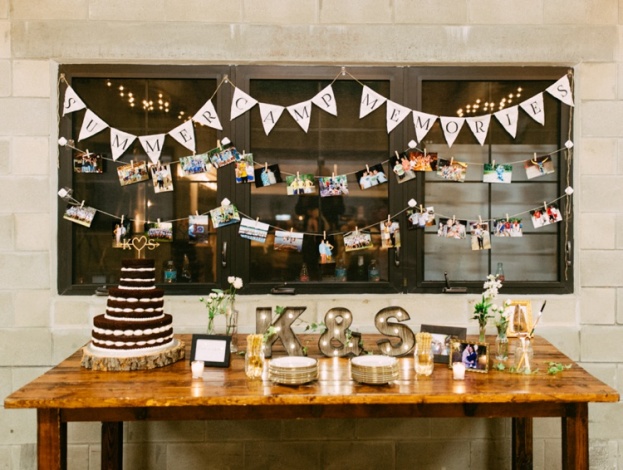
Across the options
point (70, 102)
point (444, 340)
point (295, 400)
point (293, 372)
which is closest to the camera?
point (295, 400)

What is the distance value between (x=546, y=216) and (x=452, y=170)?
56cm

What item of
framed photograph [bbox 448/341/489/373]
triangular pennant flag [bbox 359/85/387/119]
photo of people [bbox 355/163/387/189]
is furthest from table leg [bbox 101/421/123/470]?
triangular pennant flag [bbox 359/85/387/119]

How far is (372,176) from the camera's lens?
275 cm

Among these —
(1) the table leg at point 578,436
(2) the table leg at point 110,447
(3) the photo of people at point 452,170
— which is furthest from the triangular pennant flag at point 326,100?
(2) the table leg at point 110,447

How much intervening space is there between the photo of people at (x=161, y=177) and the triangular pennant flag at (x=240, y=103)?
0.46m

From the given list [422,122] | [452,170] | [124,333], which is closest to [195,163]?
[124,333]

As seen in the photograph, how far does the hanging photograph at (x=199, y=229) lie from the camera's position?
275 centimetres

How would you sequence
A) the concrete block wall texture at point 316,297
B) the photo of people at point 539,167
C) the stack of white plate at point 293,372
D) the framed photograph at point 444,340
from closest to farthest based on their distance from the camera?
the stack of white plate at point 293,372 < the framed photograph at point 444,340 < the concrete block wall texture at point 316,297 < the photo of people at point 539,167

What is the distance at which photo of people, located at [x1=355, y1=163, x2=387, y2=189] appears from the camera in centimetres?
275

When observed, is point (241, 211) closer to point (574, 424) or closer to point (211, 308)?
point (211, 308)

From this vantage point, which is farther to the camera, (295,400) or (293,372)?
(293,372)

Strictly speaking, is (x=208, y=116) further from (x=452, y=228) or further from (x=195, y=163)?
(x=452, y=228)

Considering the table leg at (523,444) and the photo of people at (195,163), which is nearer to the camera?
the table leg at (523,444)

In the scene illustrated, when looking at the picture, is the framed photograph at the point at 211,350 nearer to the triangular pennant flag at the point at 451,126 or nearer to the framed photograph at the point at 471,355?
the framed photograph at the point at 471,355
